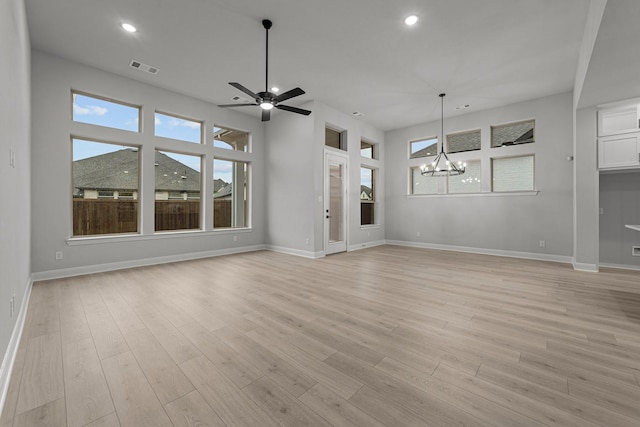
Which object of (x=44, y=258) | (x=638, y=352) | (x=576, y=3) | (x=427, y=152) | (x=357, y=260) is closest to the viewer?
(x=638, y=352)

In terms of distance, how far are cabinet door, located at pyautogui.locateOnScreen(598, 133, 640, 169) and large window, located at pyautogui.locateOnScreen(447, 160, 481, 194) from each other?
2.29m

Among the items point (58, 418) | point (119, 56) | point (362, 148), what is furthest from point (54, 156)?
point (362, 148)

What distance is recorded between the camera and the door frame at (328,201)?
628cm

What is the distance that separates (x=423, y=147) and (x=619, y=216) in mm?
4160

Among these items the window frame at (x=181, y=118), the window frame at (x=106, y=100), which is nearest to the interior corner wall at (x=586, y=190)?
the window frame at (x=181, y=118)

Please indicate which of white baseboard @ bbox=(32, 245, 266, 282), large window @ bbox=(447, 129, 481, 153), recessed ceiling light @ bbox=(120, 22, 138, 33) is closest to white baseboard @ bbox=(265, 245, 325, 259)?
white baseboard @ bbox=(32, 245, 266, 282)

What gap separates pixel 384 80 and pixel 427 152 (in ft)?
10.5

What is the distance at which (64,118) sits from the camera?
14.1ft

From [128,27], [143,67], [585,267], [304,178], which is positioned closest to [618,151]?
[585,267]

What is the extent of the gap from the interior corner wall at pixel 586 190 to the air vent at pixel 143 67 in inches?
290

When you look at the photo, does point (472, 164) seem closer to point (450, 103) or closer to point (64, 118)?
point (450, 103)

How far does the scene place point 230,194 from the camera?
6.77 metres

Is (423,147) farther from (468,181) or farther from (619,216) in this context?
(619,216)

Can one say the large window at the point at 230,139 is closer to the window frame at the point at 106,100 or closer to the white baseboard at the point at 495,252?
the window frame at the point at 106,100
